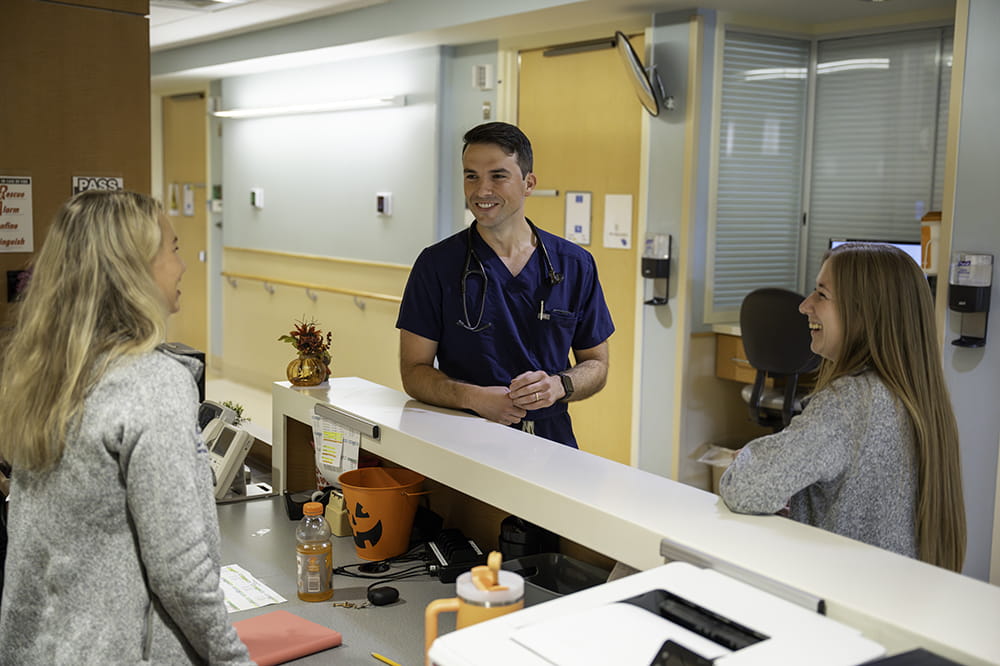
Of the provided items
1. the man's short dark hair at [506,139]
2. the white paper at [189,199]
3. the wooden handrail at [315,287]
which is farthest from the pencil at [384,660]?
the white paper at [189,199]

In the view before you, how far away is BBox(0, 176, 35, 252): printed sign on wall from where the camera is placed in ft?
9.16

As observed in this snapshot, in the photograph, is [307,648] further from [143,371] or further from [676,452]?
[676,452]

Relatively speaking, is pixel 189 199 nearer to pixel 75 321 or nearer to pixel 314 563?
pixel 314 563

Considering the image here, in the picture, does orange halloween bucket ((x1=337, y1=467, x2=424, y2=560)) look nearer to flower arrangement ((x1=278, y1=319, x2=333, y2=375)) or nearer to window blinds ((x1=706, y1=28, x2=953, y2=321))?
flower arrangement ((x1=278, y1=319, x2=333, y2=375))

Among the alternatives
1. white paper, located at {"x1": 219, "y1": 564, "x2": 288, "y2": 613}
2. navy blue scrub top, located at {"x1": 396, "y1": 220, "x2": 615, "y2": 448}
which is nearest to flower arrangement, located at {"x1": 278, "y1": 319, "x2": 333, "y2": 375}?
navy blue scrub top, located at {"x1": 396, "y1": 220, "x2": 615, "y2": 448}

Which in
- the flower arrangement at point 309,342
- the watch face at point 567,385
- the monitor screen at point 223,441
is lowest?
the monitor screen at point 223,441

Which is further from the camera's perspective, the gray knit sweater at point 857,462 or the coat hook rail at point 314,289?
the coat hook rail at point 314,289

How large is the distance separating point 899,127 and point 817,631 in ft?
13.6

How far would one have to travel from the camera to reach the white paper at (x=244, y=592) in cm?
188

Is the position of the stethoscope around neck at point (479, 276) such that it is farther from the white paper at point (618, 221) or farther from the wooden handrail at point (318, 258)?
the wooden handrail at point (318, 258)

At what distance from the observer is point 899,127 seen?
477 centimetres

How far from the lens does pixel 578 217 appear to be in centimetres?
526

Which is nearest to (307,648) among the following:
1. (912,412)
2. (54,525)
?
(54,525)

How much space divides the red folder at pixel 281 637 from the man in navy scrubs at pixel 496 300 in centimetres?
76
